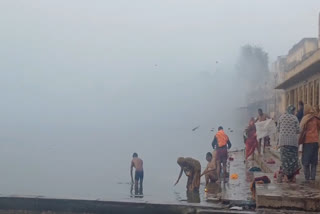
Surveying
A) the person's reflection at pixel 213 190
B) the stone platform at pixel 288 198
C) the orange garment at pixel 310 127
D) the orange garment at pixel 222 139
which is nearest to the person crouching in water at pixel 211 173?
the person's reflection at pixel 213 190

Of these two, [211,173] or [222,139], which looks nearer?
[211,173]

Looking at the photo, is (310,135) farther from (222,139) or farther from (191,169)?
(222,139)

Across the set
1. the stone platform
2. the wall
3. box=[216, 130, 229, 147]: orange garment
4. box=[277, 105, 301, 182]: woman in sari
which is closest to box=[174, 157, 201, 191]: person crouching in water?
box=[216, 130, 229, 147]: orange garment

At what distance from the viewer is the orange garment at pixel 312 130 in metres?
9.47

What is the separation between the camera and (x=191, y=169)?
13375 millimetres

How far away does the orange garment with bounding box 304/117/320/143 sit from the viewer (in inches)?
373

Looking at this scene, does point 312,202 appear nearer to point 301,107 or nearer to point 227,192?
point 227,192

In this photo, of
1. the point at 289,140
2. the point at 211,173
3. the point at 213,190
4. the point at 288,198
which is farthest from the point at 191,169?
the point at 288,198

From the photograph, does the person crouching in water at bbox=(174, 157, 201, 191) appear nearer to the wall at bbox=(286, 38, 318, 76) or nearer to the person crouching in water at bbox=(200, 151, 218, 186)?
the person crouching in water at bbox=(200, 151, 218, 186)

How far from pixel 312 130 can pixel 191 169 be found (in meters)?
4.67

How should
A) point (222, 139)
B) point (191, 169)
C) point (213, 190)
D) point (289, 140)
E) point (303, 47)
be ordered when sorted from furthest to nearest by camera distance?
1. point (303, 47)
2. point (222, 139)
3. point (191, 169)
4. point (213, 190)
5. point (289, 140)

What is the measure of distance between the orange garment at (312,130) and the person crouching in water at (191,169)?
433 centimetres

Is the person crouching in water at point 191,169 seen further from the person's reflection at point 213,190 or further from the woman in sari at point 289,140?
the woman in sari at point 289,140

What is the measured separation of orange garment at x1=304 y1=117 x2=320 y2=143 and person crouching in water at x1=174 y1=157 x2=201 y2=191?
433 cm
